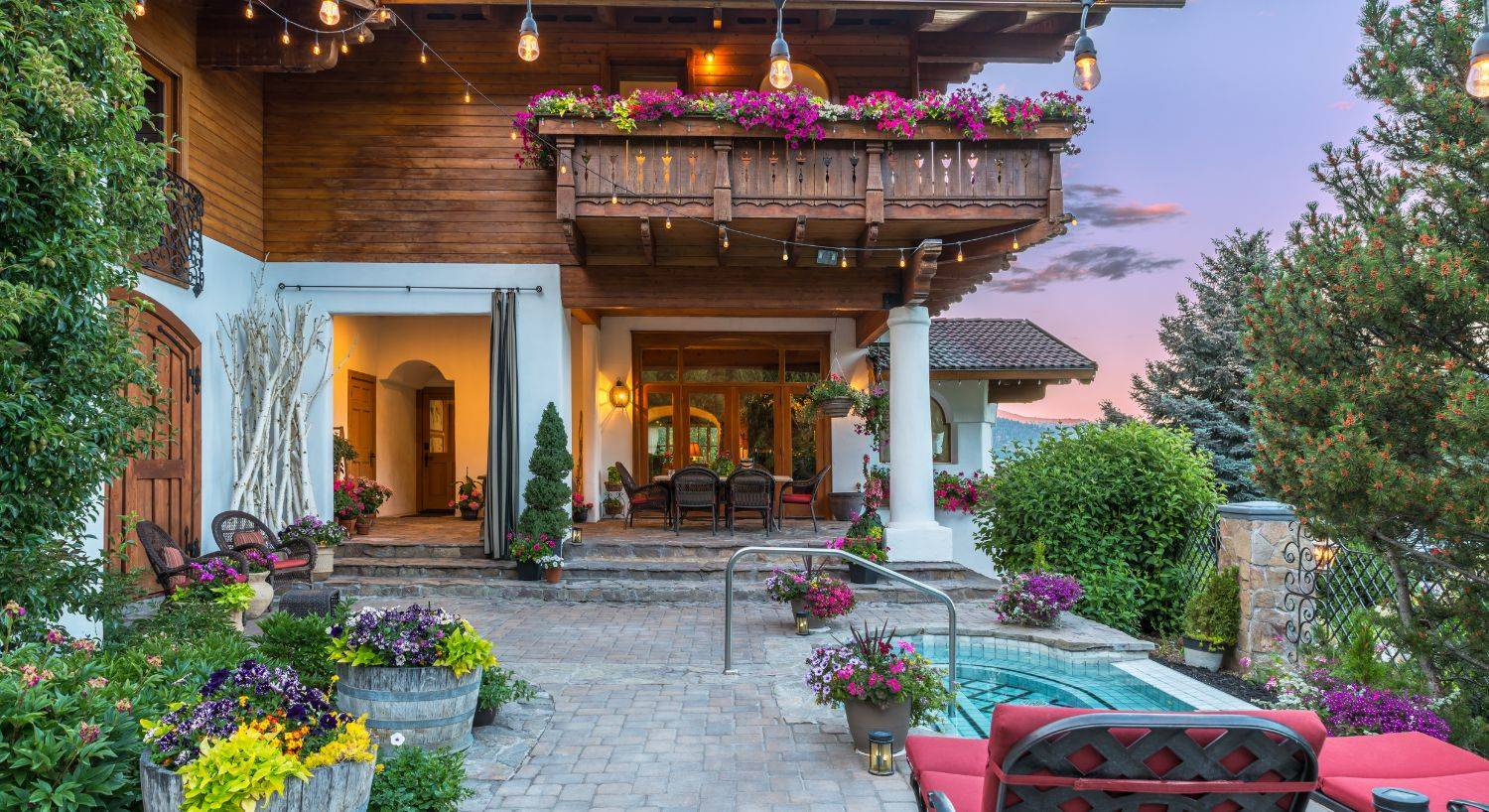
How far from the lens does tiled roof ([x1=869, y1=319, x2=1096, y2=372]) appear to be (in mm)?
13930

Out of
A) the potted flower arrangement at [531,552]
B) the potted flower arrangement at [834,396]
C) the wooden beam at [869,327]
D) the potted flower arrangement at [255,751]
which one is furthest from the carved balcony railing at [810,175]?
the potted flower arrangement at [255,751]

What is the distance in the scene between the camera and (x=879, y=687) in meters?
4.20

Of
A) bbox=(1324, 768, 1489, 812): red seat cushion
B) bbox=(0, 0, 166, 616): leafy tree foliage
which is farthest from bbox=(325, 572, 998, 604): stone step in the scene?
bbox=(1324, 768, 1489, 812): red seat cushion

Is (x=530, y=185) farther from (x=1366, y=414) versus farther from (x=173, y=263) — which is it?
(x=1366, y=414)

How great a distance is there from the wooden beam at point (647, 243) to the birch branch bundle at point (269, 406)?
414 centimetres

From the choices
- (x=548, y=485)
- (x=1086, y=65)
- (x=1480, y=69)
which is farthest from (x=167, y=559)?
(x=1480, y=69)

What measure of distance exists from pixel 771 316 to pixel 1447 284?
9.95 m

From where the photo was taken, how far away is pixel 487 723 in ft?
15.3

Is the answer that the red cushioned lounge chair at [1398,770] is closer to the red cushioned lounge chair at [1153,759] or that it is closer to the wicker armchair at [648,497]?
the red cushioned lounge chair at [1153,759]

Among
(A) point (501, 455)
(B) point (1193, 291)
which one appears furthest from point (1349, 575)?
(B) point (1193, 291)

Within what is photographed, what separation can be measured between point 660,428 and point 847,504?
11.1 feet

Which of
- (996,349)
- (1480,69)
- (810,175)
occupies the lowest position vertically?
(996,349)

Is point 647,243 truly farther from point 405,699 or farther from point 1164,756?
point 1164,756

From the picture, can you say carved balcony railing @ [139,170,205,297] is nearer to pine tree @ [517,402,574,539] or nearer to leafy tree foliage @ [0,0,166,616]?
pine tree @ [517,402,574,539]
